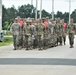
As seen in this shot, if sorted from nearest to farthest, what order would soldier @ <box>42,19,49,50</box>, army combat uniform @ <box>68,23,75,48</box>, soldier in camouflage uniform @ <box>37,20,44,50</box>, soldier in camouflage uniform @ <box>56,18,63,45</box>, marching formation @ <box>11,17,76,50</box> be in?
soldier in camouflage uniform @ <box>37,20,44,50</box>
marching formation @ <box>11,17,76,50</box>
soldier @ <box>42,19,49,50</box>
army combat uniform @ <box>68,23,75,48</box>
soldier in camouflage uniform @ <box>56,18,63,45</box>

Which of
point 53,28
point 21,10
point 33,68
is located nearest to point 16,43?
point 53,28

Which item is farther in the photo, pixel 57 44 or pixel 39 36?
pixel 57 44

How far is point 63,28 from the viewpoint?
98.9 ft

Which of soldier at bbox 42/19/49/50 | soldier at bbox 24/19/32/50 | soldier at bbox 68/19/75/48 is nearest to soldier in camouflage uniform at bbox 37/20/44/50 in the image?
soldier at bbox 42/19/49/50

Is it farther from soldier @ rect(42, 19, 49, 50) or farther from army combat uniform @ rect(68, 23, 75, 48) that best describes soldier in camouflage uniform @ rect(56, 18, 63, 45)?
soldier @ rect(42, 19, 49, 50)

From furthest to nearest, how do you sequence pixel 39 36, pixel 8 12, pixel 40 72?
1. pixel 8 12
2. pixel 39 36
3. pixel 40 72

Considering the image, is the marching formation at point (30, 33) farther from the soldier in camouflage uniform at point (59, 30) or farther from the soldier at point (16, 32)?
the soldier in camouflage uniform at point (59, 30)

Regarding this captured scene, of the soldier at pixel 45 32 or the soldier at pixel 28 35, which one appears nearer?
the soldier at pixel 28 35

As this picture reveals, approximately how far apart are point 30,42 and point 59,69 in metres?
11.2

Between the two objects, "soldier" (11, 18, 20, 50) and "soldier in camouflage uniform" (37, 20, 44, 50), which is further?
"soldier" (11, 18, 20, 50)

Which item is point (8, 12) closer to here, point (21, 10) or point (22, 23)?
point (21, 10)

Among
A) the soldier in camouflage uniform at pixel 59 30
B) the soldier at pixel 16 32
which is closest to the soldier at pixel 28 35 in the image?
the soldier at pixel 16 32

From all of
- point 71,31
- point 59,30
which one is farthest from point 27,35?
point 59,30

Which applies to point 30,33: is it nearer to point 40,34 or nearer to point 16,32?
point 40,34
